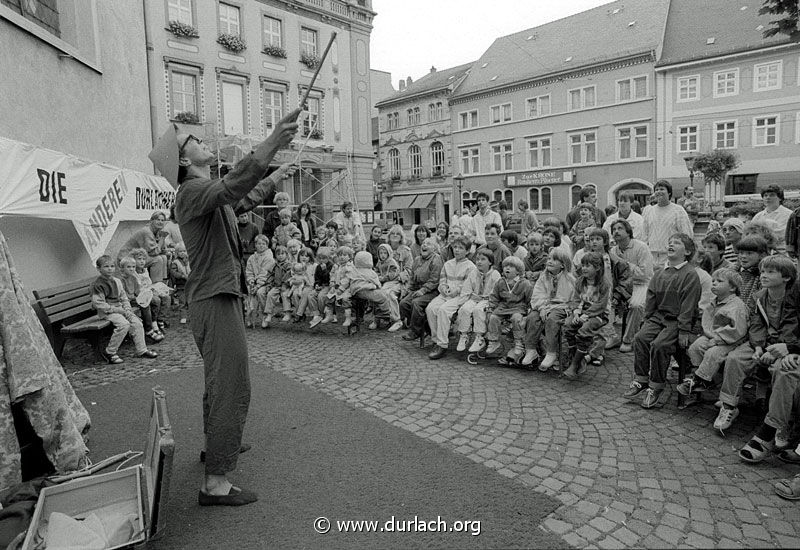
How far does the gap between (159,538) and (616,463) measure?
2.88 m

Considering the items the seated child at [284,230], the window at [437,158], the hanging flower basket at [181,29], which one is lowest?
the seated child at [284,230]

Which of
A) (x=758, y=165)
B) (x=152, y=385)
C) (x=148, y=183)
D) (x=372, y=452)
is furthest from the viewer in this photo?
(x=758, y=165)

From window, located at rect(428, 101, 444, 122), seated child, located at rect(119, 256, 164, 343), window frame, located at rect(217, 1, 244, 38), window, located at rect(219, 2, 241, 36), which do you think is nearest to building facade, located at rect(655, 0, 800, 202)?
window, located at rect(428, 101, 444, 122)

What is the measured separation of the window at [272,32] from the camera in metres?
22.8

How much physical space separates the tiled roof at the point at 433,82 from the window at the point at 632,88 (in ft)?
46.6

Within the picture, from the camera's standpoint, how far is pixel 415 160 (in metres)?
46.8

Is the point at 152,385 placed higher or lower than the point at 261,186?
lower

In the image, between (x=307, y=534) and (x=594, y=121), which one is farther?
(x=594, y=121)

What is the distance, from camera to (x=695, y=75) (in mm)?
30734

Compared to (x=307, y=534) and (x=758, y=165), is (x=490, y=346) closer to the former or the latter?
(x=307, y=534)

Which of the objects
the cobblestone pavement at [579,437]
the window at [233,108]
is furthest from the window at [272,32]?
the cobblestone pavement at [579,437]

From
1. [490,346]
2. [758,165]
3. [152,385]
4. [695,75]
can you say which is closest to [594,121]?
[695,75]

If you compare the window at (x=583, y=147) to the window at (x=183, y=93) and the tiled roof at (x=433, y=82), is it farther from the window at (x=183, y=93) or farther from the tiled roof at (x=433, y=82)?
the window at (x=183, y=93)

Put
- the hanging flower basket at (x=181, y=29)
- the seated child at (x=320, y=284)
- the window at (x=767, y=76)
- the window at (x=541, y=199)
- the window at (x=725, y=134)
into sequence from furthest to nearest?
the window at (x=541, y=199) < the window at (x=725, y=134) < the window at (x=767, y=76) < the hanging flower basket at (x=181, y=29) < the seated child at (x=320, y=284)
